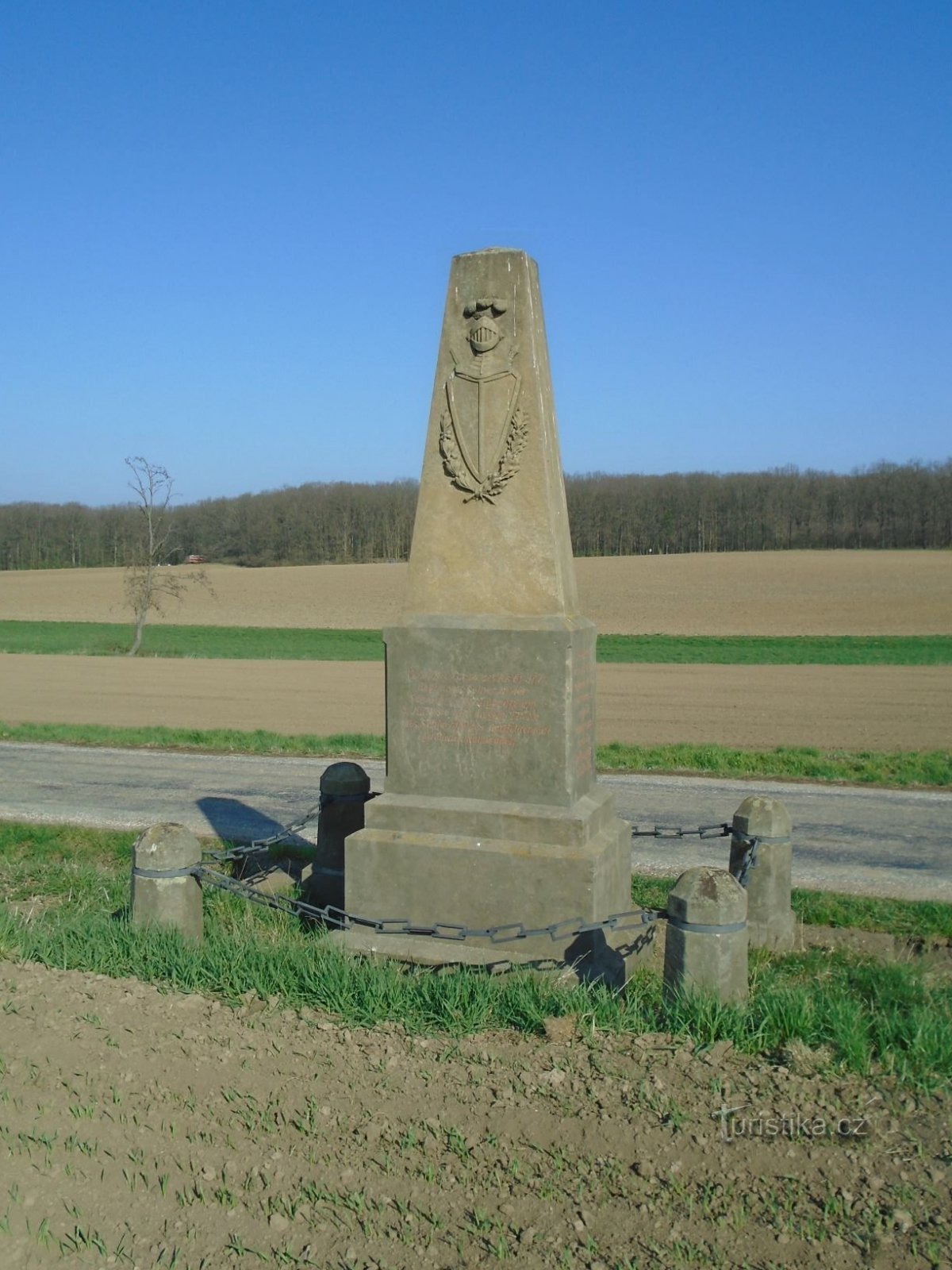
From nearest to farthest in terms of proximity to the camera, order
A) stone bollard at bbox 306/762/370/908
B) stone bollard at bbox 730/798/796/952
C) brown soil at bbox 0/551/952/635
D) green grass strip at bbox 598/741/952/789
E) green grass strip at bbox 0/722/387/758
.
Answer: stone bollard at bbox 730/798/796/952
stone bollard at bbox 306/762/370/908
green grass strip at bbox 598/741/952/789
green grass strip at bbox 0/722/387/758
brown soil at bbox 0/551/952/635

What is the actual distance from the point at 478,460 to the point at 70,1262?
4102 mm

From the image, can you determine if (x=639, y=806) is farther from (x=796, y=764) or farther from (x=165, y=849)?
(x=165, y=849)

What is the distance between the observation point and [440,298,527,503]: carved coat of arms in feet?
19.4

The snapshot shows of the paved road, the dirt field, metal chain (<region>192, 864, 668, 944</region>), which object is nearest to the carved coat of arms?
metal chain (<region>192, 864, 668, 944</region>)

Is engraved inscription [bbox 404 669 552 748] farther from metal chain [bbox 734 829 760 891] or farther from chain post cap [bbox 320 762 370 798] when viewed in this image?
metal chain [bbox 734 829 760 891]

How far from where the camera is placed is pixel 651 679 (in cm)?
2522

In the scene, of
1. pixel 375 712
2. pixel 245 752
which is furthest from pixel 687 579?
pixel 245 752

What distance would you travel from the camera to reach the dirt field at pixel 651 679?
1769cm

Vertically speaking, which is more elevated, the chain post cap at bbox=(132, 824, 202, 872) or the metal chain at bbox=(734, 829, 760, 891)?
the chain post cap at bbox=(132, 824, 202, 872)

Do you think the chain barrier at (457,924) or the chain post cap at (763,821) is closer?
the chain barrier at (457,924)

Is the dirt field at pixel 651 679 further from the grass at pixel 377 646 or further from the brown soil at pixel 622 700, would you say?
the grass at pixel 377 646

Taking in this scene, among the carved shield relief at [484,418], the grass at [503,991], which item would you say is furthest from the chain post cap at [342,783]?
the carved shield relief at [484,418]

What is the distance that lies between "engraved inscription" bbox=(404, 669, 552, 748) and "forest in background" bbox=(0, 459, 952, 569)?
8114 centimetres

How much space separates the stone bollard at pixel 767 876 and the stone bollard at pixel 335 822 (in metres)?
2.39
